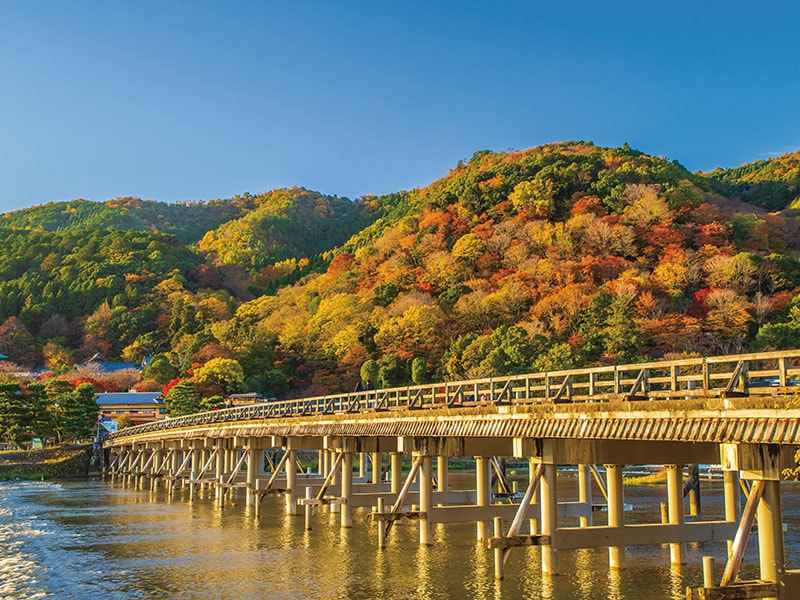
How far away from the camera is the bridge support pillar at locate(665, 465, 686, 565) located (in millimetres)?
20128

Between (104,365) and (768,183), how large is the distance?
3668 inches

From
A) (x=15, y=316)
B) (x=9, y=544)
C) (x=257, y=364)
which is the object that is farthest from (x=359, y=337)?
(x=15, y=316)

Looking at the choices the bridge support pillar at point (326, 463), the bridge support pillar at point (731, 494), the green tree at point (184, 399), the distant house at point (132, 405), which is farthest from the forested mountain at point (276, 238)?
the bridge support pillar at point (731, 494)

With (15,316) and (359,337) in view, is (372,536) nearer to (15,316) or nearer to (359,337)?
(359,337)

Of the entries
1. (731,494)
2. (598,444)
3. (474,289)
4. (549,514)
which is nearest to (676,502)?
(731,494)

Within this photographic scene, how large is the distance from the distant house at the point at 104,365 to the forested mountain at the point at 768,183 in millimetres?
84936

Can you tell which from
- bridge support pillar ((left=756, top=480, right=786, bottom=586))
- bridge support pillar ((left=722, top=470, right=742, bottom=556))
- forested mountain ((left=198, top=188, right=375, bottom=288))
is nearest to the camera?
bridge support pillar ((left=756, top=480, right=786, bottom=586))

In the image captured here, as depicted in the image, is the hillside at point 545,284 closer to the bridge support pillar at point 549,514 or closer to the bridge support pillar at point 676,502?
the bridge support pillar at point 676,502

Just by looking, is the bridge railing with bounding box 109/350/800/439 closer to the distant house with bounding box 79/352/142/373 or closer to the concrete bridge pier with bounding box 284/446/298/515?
the concrete bridge pier with bounding box 284/446/298/515

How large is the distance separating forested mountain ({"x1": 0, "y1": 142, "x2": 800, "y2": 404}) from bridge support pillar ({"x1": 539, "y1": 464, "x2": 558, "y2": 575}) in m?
48.1

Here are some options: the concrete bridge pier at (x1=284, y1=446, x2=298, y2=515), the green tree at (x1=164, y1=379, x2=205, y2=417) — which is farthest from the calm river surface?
the green tree at (x1=164, y1=379, x2=205, y2=417)

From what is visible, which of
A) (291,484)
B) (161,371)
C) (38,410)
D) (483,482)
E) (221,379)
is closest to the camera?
(483,482)

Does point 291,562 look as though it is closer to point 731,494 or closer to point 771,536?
point 731,494

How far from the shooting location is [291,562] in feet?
78.4
